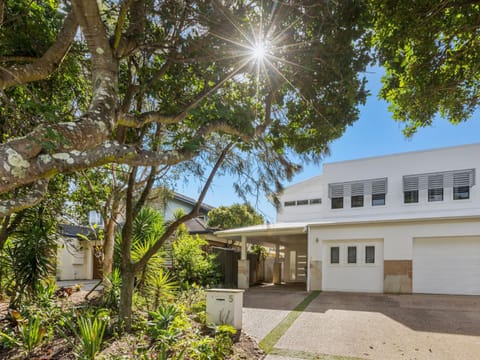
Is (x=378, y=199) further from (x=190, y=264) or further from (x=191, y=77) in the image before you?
(x=191, y=77)

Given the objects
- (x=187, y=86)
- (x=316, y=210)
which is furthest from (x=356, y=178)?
(x=187, y=86)

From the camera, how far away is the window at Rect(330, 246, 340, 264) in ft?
51.3

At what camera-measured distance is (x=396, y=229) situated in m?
14.5

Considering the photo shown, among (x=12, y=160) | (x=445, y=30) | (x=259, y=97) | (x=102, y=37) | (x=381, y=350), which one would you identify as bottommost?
(x=381, y=350)

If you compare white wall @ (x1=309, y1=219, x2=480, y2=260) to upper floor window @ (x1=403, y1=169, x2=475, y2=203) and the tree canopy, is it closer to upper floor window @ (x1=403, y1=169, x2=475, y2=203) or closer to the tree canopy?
upper floor window @ (x1=403, y1=169, x2=475, y2=203)

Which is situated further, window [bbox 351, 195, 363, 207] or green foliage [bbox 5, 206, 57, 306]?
window [bbox 351, 195, 363, 207]

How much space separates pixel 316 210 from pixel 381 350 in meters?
15.7

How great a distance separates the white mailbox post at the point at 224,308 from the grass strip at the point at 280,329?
2.33ft

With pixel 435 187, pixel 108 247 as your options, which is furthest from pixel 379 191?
pixel 108 247

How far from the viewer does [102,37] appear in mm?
4020

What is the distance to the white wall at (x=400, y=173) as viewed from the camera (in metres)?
15.8

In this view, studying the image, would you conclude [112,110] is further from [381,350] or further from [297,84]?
[381,350]

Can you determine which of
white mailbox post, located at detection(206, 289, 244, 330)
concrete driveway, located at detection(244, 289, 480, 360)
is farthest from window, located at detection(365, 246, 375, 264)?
white mailbox post, located at detection(206, 289, 244, 330)

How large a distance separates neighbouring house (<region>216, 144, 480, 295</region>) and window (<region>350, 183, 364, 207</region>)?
2.1 inches
